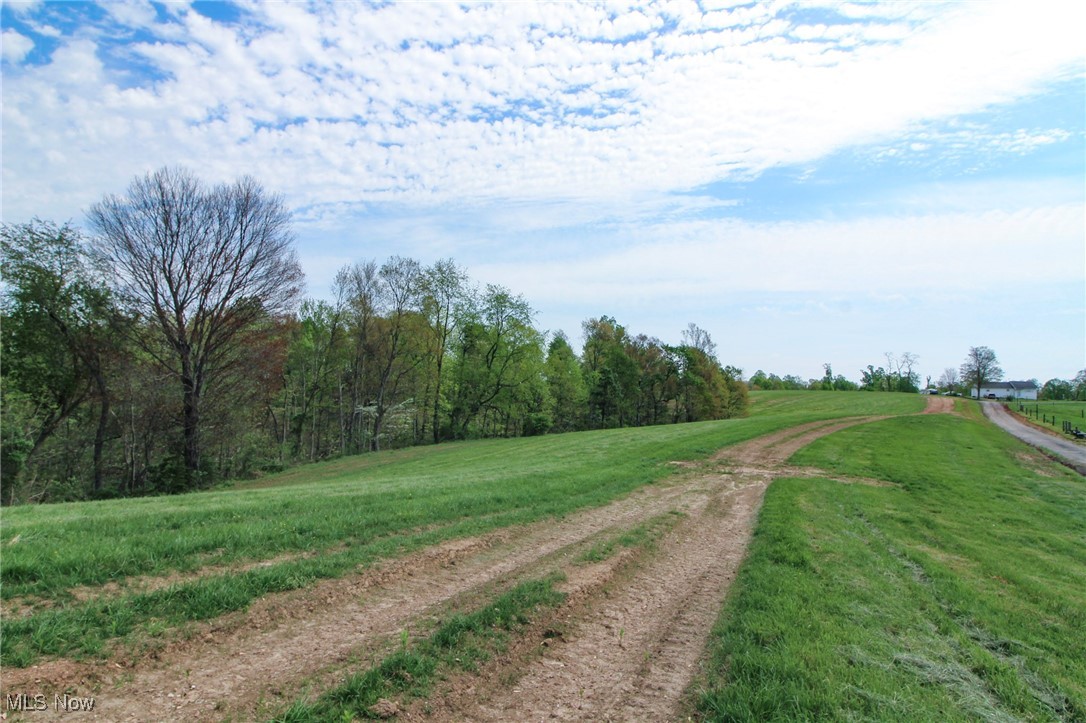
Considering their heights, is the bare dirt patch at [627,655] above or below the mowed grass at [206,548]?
below

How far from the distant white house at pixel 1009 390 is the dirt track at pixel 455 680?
129m

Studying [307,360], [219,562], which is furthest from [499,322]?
[219,562]

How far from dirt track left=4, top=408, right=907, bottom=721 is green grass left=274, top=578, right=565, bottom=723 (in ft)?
0.65

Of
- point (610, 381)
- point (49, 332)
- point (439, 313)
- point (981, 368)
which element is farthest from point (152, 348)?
point (981, 368)

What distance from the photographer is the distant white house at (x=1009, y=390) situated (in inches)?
4155

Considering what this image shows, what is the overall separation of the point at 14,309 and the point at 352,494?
23.5 m

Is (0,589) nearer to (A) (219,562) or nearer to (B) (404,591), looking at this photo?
(A) (219,562)

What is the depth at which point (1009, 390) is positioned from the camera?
10894 cm

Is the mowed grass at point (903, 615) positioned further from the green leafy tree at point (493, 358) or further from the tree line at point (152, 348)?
the green leafy tree at point (493, 358)

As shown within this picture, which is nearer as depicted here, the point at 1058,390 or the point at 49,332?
the point at 49,332

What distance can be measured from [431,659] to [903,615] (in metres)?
5.03

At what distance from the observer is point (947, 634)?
5.42 metres

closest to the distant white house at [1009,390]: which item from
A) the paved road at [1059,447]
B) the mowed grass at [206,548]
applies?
the paved road at [1059,447]

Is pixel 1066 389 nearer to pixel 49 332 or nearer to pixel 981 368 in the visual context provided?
pixel 981 368
